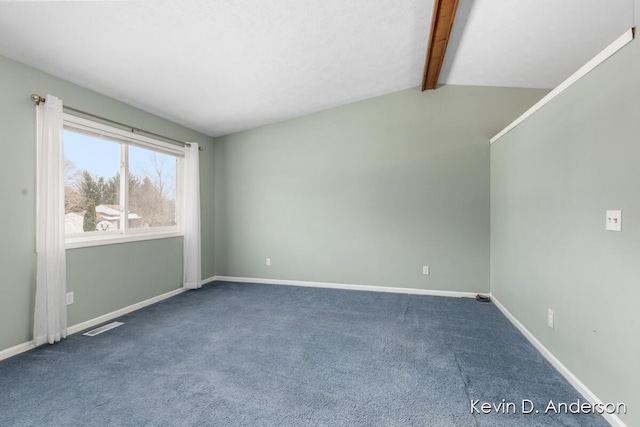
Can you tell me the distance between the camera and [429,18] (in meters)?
2.47

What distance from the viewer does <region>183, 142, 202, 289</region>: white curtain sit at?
4.02 meters

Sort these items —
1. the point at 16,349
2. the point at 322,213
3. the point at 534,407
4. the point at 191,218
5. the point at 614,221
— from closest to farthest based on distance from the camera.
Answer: the point at 614,221, the point at 534,407, the point at 16,349, the point at 191,218, the point at 322,213

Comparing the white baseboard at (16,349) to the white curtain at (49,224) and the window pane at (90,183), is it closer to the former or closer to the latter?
the white curtain at (49,224)

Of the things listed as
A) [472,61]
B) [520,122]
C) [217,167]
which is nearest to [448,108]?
[472,61]

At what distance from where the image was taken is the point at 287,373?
198cm

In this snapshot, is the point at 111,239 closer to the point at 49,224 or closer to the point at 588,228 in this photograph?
the point at 49,224

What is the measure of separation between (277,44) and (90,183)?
238 centimetres

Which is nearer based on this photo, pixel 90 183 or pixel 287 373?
pixel 287 373

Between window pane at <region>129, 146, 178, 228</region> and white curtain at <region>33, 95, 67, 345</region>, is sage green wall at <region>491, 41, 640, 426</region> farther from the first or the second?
window pane at <region>129, 146, 178, 228</region>

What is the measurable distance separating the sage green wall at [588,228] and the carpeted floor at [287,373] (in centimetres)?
31

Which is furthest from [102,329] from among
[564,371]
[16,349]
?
[564,371]

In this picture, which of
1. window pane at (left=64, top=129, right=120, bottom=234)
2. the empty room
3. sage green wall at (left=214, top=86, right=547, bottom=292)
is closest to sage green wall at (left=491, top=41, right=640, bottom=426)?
the empty room

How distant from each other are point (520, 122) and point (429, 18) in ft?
4.29

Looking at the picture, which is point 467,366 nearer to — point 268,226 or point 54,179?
point 268,226
